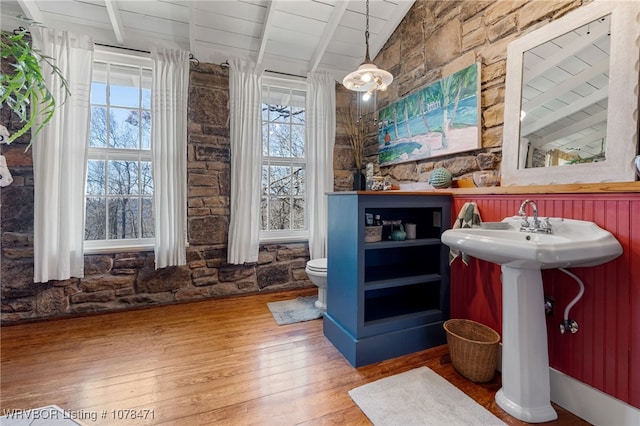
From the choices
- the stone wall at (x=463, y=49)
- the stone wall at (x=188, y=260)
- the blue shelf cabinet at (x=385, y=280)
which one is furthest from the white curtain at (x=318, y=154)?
the blue shelf cabinet at (x=385, y=280)

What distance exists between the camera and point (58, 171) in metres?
2.38

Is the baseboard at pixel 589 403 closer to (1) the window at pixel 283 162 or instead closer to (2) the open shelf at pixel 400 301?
(2) the open shelf at pixel 400 301

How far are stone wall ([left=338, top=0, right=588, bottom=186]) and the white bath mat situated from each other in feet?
4.83

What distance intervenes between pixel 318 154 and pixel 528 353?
2.51 m

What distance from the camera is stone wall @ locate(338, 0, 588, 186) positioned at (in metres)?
1.91

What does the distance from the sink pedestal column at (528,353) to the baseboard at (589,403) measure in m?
0.13

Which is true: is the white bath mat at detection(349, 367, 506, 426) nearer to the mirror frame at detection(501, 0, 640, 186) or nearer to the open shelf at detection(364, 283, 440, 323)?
the open shelf at detection(364, 283, 440, 323)

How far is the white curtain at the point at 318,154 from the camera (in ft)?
10.6

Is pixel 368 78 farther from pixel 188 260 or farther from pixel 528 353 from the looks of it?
pixel 188 260

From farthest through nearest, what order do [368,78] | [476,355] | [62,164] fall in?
[62,164] < [368,78] < [476,355]

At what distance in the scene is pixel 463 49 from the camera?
2.26 m

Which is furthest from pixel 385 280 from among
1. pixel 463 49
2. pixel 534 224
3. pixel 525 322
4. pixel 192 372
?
pixel 463 49

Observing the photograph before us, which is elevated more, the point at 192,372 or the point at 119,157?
the point at 119,157

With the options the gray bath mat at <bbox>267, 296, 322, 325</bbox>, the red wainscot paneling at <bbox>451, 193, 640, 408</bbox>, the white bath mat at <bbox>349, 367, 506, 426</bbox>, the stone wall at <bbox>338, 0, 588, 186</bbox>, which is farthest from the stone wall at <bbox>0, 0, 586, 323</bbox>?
the white bath mat at <bbox>349, 367, 506, 426</bbox>
